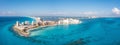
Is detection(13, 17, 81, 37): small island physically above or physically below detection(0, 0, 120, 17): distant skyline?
below

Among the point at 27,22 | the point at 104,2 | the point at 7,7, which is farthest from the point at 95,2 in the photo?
the point at 7,7

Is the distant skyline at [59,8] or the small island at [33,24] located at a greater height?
the distant skyline at [59,8]

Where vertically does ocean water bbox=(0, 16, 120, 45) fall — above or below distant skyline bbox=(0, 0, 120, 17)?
below

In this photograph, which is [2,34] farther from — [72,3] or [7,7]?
[72,3]
